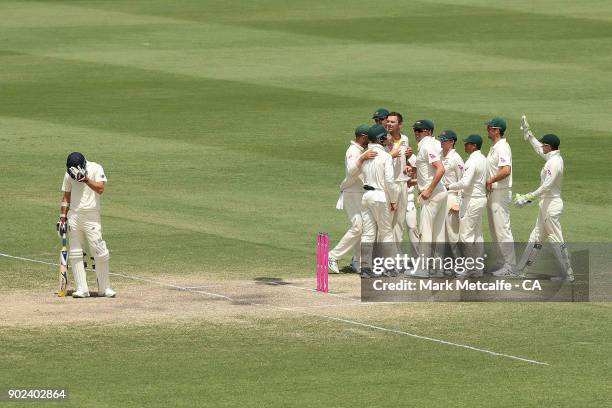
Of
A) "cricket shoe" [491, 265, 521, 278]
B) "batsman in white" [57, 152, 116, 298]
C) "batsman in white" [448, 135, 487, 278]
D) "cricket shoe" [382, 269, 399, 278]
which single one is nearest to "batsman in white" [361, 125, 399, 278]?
"cricket shoe" [382, 269, 399, 278]

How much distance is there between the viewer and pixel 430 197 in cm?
2119

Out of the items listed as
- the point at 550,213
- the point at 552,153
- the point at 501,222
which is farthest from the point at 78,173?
the point at 552,153

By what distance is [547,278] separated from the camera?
2119 cm

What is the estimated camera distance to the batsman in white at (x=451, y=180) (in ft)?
70.7

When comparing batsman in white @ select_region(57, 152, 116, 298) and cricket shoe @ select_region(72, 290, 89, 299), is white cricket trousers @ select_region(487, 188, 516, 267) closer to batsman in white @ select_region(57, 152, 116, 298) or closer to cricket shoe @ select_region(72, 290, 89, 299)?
batsman in white @ select_region(57, 152, 116, 298)

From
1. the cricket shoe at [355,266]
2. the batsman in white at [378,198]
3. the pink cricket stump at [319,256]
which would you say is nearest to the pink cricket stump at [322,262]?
the pink cricket stump at [319,256]

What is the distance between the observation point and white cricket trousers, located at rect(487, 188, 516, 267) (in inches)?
846

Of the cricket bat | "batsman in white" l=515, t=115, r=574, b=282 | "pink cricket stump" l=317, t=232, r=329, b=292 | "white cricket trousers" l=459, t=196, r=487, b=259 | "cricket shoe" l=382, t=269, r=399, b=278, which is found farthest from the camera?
"white cricket trousers" l=459, t=196, r=487, b=259

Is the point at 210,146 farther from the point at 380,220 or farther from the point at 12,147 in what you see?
the point at 380,220

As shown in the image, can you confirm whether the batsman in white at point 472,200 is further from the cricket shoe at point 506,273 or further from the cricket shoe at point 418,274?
the cricket shoe at point 418,274

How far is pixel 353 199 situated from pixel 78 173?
14.3 feet

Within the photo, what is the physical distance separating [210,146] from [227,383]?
16274 millimetres

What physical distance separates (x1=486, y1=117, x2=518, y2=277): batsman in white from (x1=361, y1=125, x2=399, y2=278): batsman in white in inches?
59.2

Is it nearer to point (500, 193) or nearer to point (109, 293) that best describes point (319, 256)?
point (109, 293)
